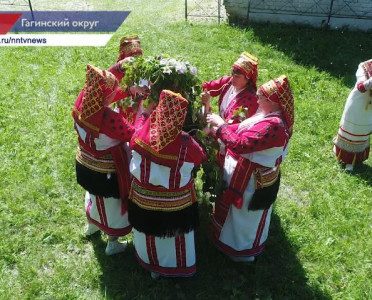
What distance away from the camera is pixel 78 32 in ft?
35.6

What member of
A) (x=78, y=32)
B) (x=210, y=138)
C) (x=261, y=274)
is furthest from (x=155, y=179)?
(x=78, y=32)

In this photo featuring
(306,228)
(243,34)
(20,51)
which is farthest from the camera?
(243,34)

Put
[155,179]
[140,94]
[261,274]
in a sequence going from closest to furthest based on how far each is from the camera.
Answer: [155,179], [140,94], [261,274]

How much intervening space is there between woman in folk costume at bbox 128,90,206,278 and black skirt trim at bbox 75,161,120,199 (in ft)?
0.83

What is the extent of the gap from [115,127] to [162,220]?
87cm

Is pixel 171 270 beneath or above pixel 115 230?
beneath

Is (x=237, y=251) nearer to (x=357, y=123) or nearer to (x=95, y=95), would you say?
(x=95, y=95)

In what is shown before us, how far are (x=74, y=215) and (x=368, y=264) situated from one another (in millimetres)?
3206

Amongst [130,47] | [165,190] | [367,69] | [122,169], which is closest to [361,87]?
[367,69]

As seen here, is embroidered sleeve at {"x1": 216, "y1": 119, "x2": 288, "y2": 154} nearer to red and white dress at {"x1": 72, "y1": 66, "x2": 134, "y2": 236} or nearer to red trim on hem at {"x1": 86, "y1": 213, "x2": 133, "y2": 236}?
red and white dress at {"x1": 72, "y1": 66, "x2": 134, "y2": 236}

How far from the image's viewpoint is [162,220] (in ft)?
12.0

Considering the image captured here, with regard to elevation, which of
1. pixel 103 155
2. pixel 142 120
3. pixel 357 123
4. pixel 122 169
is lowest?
pixel 357 123

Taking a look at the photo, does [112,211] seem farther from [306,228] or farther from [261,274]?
[306,228]

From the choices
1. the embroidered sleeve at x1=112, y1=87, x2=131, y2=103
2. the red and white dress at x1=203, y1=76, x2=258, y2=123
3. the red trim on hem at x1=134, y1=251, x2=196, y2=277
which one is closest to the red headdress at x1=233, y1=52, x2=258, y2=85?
the red and white dress at x1=203, y1=76, x2=258, y2=123
